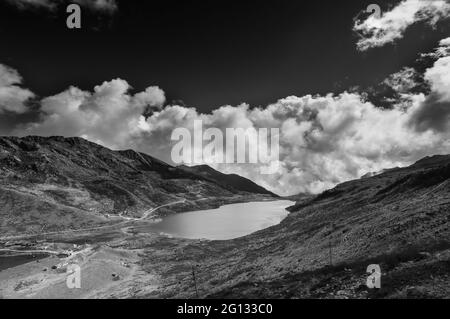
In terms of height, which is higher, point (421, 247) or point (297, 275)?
point (421, 247)

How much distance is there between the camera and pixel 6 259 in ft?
449

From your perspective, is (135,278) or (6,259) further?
(6,259)

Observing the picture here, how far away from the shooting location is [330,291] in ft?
143

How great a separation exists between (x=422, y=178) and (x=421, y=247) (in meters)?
101

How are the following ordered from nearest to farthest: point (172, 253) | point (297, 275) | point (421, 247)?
point (421, 247)
point (297, 275)
point (172, 253)

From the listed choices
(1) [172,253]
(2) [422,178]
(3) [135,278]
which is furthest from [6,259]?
(2) [422,178]
